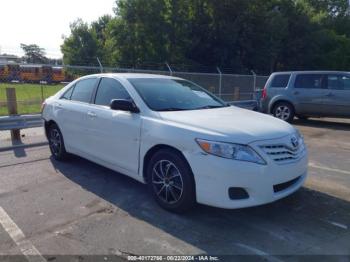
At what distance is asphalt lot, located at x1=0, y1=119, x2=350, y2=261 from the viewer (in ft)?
11.4

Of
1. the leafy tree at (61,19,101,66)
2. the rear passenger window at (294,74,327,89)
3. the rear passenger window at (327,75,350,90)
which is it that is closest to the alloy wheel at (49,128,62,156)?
the rear passenger window at (294,74,327,89)

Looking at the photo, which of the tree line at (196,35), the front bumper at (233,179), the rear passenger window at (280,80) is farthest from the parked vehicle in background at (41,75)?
the tree line at (196,35)

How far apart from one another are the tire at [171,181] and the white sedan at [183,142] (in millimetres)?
11

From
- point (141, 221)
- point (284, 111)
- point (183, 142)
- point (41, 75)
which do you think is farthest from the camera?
point (41, 75)

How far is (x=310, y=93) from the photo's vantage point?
11.5m

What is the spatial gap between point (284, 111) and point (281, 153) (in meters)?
8.51

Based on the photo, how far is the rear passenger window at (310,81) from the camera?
1151cm

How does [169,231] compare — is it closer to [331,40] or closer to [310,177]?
[310,177]

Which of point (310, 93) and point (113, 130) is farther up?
point (113, 130)

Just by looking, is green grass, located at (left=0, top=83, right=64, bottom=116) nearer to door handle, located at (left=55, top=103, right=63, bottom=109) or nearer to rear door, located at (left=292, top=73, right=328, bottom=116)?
door handle, located at (left=55, top=103, right=63, bottom=109)

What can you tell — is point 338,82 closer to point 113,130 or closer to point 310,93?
point 310,93

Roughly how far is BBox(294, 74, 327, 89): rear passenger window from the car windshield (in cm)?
720

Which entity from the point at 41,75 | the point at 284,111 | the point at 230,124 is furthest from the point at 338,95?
the point at 41,75

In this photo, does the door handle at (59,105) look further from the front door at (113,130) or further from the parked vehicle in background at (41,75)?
the parked vehicle in background at (41,75)
